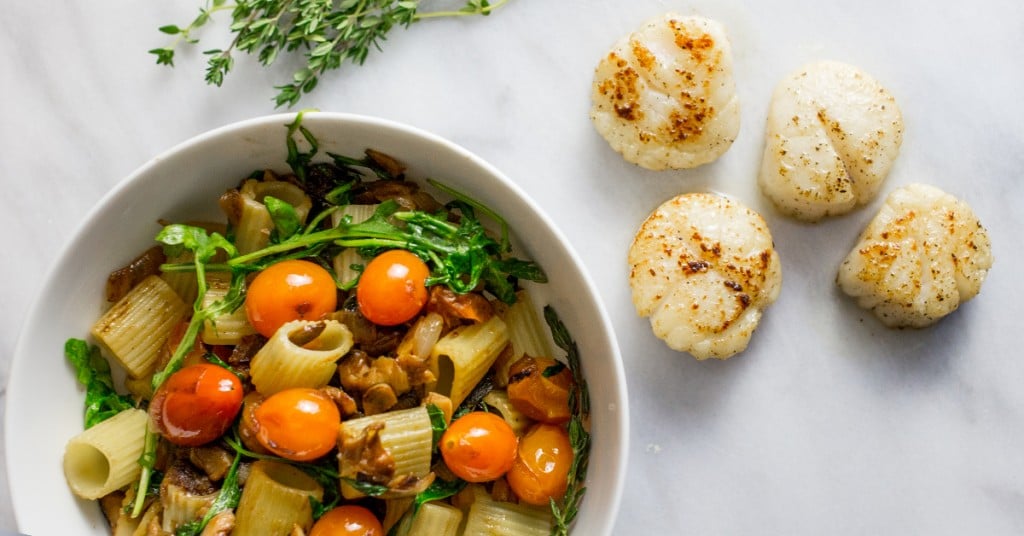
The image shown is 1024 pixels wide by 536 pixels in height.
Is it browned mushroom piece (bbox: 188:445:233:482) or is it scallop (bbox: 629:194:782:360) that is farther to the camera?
scallop (bbox: 629:194:782:360)

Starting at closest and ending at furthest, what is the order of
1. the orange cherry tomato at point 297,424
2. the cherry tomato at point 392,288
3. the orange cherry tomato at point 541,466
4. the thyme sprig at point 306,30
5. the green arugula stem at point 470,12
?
the orange cherry tomato at point 297,424 < the cherry tomato at point 392,288 < the orange cherry tomato at point 541,466 < the thyme sprig at point 306,30 < the green arugula stem at point 470,12

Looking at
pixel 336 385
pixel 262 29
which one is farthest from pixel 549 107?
pixel 336 385

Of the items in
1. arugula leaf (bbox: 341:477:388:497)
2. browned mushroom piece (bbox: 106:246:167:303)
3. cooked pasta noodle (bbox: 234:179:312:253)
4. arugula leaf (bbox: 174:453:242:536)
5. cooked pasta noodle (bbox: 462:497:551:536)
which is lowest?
cooked pasta noodle (bbox: 462:497:551:536)

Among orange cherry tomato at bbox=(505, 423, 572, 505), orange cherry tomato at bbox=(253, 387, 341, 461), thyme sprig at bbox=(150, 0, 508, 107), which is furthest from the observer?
thyme sprig at bbox=(150, 0, 508, 107)

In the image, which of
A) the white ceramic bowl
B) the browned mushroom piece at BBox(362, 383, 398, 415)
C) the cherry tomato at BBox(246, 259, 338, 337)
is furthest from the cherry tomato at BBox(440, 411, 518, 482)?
the cherry tomato at BBox(246, 259, 338, 337)

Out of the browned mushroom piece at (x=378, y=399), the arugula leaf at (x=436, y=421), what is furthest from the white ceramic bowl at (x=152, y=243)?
the browned mushroom piece at (x=378, y=399)

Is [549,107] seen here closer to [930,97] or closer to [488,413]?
[488,413]

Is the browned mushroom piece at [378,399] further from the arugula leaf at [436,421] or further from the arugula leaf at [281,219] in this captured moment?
the arugula leaf at [281,219]

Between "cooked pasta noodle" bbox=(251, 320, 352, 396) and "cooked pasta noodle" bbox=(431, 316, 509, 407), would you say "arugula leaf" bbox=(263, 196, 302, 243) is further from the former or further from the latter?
"cooked pasta noodle" bbox=(431, 316, 509, 407)
